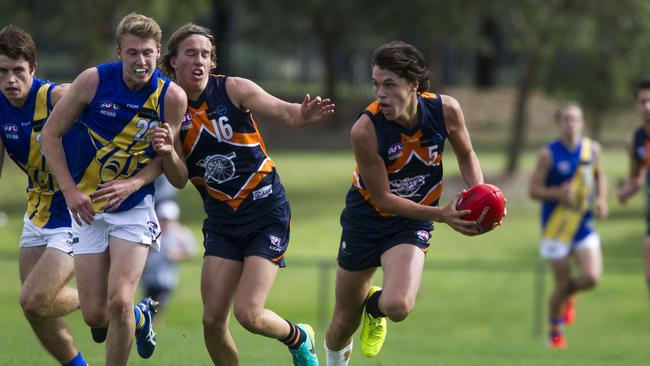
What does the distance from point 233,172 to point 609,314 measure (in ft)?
42.0

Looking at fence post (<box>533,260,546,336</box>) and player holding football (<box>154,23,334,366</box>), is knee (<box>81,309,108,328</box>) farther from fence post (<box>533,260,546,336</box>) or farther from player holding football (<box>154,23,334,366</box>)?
fence post (<box>533,260,546,336</box>)

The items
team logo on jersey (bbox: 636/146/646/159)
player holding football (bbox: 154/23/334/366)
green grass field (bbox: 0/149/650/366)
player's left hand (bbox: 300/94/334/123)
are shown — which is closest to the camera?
player's left hand (bbox: 300/94/334/123)

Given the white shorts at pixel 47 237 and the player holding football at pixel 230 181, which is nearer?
the player holding football at pixel 230 181

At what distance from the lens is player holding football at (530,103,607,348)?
1345cm

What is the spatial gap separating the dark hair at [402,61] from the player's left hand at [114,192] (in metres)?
1.72

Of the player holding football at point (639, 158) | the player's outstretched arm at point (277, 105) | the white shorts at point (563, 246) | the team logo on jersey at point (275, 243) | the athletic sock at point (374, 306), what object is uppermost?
the player's outstretched arm at point (277, 105)

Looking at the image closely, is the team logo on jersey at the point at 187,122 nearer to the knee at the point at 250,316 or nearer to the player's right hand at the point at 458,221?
the knee at the point at 250,316

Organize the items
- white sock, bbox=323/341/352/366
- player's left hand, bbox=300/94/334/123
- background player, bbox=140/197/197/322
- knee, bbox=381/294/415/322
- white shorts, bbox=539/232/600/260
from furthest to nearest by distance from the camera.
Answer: background player, bbox=140/197/197/322
white shorts, bbox=539/232/600/260
white sock, bbox=323/341/352/366
knee, bbox=381/294/415/322
player's left hand, bbox=300/94/334/123

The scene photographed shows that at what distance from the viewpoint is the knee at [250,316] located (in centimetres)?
A: 732

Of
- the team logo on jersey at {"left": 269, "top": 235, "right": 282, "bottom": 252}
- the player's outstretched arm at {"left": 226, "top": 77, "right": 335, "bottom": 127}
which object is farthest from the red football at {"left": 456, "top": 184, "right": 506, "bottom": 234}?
the team logo on jersey at {"left": 269, "top": 235, "right": 282, "bottom": 252}

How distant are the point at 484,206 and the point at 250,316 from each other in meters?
1.63

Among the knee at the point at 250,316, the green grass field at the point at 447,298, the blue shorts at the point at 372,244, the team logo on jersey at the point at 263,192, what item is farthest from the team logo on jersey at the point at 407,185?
the green grass field at the point at 447,298

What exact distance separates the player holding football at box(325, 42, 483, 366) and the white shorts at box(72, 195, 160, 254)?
4.78 ft

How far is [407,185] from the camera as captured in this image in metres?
7.70
